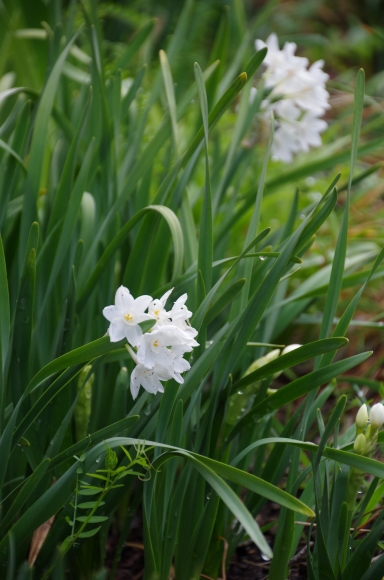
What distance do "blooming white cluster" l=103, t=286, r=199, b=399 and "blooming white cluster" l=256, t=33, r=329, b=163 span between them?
2.96ft

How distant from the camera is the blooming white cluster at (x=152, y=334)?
75 cm

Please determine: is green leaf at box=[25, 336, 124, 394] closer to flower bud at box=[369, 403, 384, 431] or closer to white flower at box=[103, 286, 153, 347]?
white flower at box=[103, 286, 153, 347]

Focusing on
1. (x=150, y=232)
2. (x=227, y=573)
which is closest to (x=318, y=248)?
(x=150, y=232)

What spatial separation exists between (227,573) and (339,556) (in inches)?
13.0

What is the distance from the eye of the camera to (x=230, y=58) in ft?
12.8

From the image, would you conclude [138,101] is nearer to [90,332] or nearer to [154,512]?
[90,332]

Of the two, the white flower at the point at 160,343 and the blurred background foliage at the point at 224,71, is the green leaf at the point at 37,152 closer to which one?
the blurred background foliage at the point at 224,71

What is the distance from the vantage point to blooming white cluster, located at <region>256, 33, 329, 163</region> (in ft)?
4.86

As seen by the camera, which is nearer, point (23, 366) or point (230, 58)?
point (23, 366)

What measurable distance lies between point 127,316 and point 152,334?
0.04 metres

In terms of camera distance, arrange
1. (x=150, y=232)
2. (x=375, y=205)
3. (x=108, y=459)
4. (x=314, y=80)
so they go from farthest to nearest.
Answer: (x=375, y=205), (x=314, y=80), (x=150, y=232), (x=108, y=459)

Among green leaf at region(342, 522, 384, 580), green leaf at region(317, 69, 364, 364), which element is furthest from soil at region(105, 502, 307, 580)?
green leaf at region(317, 69, 364, 364)

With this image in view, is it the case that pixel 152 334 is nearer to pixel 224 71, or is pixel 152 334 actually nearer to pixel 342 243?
pixel 342 243

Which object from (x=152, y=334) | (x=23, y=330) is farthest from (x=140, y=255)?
(x=152, y=334)
